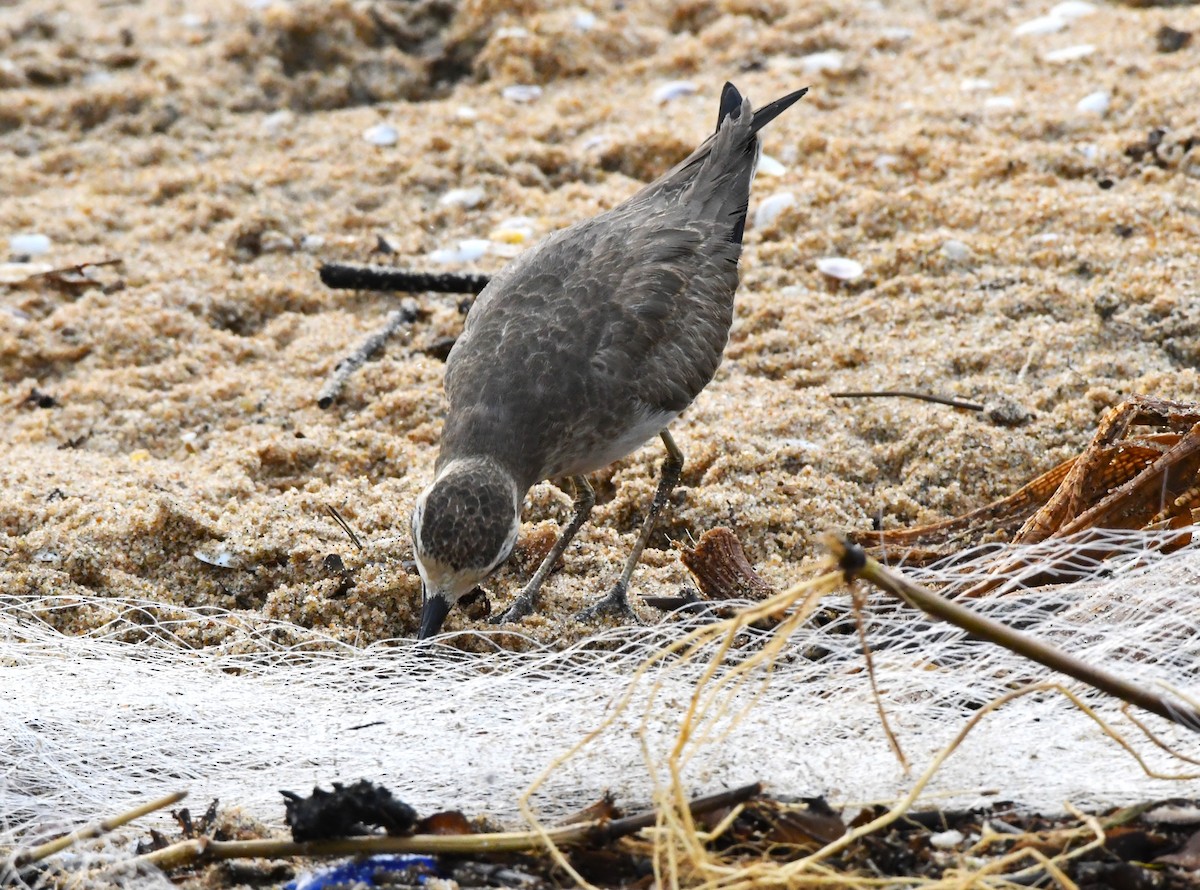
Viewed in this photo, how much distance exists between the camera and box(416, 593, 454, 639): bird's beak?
4309mm

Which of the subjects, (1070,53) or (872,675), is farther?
(1070,53)

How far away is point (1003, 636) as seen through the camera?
2.70 metres

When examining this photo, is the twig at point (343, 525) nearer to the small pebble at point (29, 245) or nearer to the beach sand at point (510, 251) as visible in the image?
the beach sand at point (510, 251)

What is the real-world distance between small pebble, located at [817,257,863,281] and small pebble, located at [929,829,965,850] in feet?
13.0

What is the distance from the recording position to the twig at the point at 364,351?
19.7ft

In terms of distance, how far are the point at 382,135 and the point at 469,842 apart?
593 cm

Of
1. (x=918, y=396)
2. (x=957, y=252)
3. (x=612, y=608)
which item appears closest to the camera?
(x=612, y=608)

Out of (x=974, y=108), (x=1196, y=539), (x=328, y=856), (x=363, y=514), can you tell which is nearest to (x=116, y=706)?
(x=328, y=856)

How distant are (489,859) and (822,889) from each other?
2.42 feet

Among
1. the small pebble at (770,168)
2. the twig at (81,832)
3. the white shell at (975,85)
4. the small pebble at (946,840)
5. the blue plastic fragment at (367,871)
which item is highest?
the white shell at (975,85)

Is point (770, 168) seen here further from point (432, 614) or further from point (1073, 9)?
point (432, 614)

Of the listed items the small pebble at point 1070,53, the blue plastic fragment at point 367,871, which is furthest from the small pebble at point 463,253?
the blue plastic fragment at point 367,871

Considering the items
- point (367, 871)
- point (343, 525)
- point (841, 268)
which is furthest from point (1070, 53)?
point (367, 871)

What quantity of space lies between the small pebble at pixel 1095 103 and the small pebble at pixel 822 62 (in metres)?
1.51
